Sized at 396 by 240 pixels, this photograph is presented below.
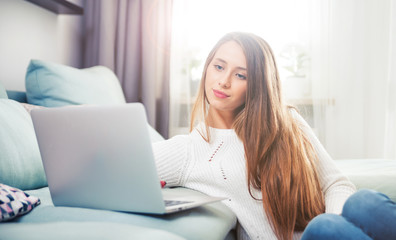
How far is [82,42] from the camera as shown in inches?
88.0

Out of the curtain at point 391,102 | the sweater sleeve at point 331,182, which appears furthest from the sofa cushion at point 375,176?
the curtain at point 391,102

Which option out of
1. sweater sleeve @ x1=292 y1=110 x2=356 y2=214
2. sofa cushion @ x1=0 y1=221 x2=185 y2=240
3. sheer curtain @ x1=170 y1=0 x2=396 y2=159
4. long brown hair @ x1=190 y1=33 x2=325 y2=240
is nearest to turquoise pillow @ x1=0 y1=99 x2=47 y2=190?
sofa cushion @ x1=0 y1=221 x2=185 y2=240

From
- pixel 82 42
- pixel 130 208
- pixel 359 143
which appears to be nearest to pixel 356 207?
pixel 130 208

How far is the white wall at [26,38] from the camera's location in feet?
5.01

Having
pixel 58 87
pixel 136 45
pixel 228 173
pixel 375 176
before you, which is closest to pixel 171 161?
pixel 228 173

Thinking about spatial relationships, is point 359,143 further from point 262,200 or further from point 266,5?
point 262,200

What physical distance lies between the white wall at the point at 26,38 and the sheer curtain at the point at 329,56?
663 mm

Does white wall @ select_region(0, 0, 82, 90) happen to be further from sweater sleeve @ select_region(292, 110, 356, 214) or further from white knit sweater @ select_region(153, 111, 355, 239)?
sweater sleeve @ select_region(292, 110, 356, 214)

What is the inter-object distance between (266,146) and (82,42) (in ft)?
5.55

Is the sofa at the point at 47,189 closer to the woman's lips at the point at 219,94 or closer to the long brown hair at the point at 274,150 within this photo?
the long brown hair at the point at 274,150

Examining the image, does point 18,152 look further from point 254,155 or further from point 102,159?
point 254,155

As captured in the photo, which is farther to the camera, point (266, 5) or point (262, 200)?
point (266, 5)

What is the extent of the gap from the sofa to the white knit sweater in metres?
0.05

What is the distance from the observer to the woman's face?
1047mm
